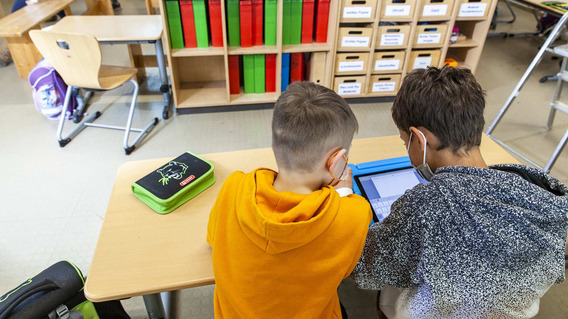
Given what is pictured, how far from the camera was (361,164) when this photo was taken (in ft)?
4.31

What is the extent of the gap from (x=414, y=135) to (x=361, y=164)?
308 millimetres

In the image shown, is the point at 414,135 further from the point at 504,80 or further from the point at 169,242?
the point at 504,80

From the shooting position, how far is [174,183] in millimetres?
1226

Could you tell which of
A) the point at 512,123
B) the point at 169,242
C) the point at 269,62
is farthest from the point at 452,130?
the point at 512,123

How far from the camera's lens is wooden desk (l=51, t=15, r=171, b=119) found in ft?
8.09

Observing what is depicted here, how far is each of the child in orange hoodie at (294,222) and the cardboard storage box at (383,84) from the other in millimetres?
2305

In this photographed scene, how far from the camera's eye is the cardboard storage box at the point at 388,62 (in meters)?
2.92

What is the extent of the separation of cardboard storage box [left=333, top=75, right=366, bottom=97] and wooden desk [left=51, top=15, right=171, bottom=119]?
1.39 meters

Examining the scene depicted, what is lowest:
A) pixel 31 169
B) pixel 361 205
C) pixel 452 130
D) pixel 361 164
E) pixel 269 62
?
pixel 31 169

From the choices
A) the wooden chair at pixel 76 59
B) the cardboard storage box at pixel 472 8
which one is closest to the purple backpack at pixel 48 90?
the wooden chair at pixel 76 59

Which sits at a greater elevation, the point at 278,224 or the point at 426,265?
the point at 278,224

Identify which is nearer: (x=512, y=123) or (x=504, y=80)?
(x=512, y=123)

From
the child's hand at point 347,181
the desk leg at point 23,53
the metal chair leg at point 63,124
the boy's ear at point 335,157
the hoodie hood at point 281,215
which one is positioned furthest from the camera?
the desk leg at point 23,53

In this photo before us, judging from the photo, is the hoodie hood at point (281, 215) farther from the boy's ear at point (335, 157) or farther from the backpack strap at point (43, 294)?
the backpack strap at point (43, 294)
